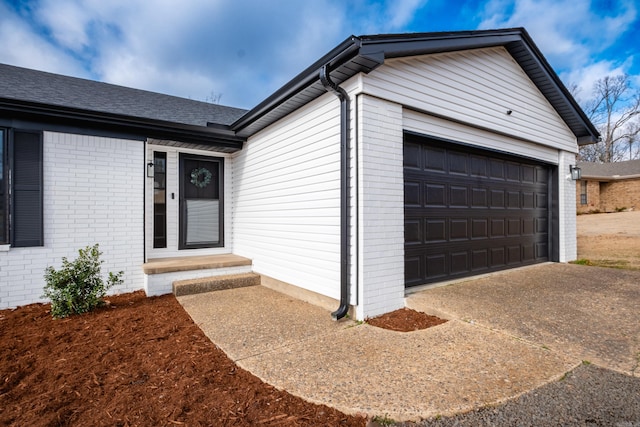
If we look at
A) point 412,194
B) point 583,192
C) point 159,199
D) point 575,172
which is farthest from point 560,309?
point 583,192

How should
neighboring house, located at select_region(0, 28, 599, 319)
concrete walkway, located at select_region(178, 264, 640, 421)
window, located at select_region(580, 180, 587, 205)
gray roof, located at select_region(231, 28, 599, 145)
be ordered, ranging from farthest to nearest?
window, located at select_region(580, 180, 587, 205), neighboring house, located at select_region(0, 28, 599, 319), gray roof, located at select_region(231, 28, 599, 145), concrete walkway, located at select_region(178, 264, 640, 421)

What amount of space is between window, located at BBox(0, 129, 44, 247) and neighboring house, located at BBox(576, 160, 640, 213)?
886 inches

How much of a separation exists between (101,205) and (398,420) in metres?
5.11

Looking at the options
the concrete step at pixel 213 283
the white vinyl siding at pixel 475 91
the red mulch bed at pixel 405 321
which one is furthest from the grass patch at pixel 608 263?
the concrete step at pixel 213 283

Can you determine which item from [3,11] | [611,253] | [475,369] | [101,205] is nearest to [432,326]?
[475,369]

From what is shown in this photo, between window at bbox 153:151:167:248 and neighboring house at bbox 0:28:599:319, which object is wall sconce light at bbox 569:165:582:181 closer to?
neighboring house at bbox 0:28:599:319

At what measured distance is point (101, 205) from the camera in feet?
16.1

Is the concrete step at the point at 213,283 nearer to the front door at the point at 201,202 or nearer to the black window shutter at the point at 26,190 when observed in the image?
the front door at the point at 201,202

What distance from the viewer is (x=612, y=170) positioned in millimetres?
18297

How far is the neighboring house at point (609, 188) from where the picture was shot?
17375mm

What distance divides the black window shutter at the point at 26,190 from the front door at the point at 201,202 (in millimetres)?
2044

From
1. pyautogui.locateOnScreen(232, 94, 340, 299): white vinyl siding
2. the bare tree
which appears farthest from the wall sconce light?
the bare tree

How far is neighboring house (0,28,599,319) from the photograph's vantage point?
3.73m

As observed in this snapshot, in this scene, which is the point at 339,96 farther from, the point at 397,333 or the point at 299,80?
the point at 397,333
